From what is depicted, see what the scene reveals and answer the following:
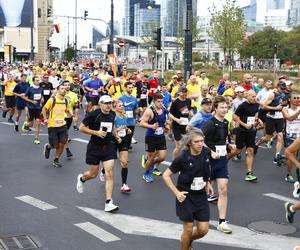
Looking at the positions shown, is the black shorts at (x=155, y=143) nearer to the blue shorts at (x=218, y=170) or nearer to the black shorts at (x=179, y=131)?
the black shorts at (x=179, y=131)

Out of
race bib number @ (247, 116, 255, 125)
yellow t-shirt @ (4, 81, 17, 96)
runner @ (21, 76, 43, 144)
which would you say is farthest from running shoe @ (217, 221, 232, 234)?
yellow t-shirt @ (4, 81, 17, 96)

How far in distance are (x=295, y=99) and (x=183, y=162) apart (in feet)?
17.8

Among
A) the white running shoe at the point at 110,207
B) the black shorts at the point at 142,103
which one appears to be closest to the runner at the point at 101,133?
the white running shoe at the point at 110,207

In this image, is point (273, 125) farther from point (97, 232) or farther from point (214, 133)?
point (97, 232)

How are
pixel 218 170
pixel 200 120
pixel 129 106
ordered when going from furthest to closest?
pixel 129 106 < pixel 200 120 < pixel 218 170

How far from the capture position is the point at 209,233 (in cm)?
692

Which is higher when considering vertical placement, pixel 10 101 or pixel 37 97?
pixel 37 97

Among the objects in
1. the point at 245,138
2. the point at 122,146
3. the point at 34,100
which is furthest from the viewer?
the point at 34,100

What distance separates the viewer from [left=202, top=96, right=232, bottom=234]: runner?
706 cm

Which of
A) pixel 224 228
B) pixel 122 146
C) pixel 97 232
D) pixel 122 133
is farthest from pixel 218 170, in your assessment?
pixel 122 133

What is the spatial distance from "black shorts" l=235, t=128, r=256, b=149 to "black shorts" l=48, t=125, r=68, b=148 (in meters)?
3.64

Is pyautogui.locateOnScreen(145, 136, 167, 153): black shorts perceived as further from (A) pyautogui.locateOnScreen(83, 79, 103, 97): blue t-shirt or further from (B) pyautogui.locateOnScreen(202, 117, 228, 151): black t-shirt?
(A) pyautogui.locateOnScreen(83, 79, 103, 97): blue t-shirt

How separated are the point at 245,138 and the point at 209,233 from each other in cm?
338

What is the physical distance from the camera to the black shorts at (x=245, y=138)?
390 inches
